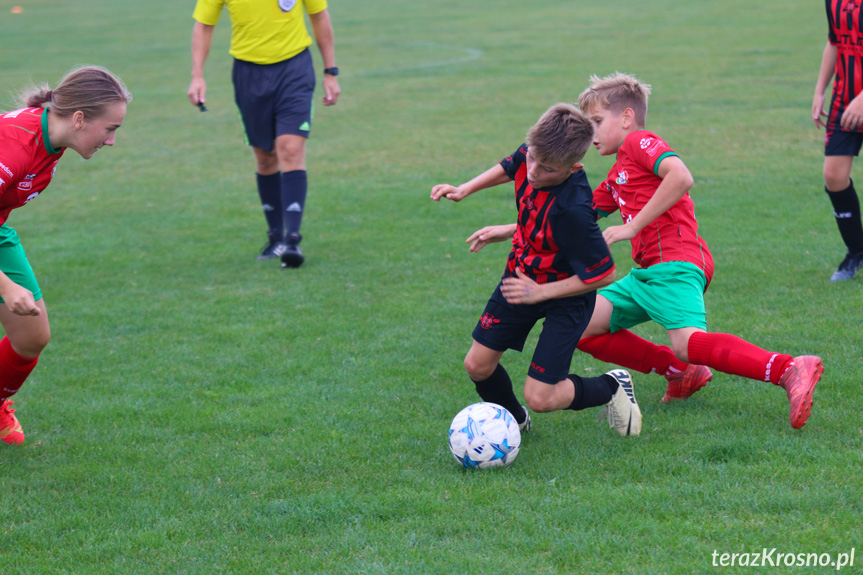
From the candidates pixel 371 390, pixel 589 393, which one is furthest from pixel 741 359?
pixel 371 390

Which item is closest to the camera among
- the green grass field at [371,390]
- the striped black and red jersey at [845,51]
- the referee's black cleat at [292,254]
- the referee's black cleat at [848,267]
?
the green grass field at [371,390]

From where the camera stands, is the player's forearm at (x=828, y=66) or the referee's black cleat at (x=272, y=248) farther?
the referee's black cleat at (x=272, y=248)

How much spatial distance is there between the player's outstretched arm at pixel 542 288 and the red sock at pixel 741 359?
2.06 feet

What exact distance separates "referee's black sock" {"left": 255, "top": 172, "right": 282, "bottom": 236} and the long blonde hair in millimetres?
3694

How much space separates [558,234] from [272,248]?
4.28 m

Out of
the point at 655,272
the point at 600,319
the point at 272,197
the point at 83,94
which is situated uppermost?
the point at 83,94

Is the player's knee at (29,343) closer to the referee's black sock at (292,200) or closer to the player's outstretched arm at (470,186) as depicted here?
the player's outstretched arm at (470,186)

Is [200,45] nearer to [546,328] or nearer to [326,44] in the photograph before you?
[326,44]

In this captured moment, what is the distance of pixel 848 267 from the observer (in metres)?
6.02

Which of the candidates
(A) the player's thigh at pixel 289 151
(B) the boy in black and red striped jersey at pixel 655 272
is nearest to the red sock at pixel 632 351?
(B) the boy in black and red striped jersey at pixel 655 272

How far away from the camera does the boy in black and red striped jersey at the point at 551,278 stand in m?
3.60

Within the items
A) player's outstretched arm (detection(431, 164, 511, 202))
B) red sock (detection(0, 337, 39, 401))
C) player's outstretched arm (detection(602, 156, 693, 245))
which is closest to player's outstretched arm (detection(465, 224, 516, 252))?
player's outstretched arm (detection(431, 164, 511, 202))

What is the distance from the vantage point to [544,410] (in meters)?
3.90

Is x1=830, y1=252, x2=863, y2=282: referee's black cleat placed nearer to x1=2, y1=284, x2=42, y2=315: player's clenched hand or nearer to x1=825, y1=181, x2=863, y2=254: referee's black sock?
x1=825, y1=181, x2=863, y2=254: referee's black sock
